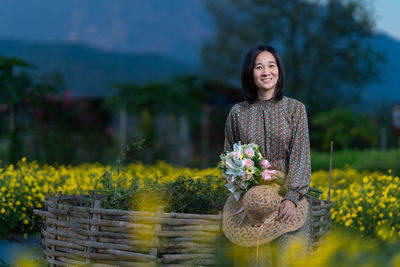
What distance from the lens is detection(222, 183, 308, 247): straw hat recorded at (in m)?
2.58

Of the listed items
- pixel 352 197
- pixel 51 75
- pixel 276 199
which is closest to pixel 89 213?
Answer: pixel 276 199

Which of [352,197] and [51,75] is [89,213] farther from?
[51,75]

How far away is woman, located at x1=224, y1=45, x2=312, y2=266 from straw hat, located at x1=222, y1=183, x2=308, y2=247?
0.11 feet

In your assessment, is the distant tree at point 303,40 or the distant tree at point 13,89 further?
the distant tree at point 303,40

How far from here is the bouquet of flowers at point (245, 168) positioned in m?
2.63

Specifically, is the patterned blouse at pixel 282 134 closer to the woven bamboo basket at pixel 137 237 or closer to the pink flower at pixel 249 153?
the pink flower at pixel 249 153

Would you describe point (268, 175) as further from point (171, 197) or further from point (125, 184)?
point (125, 184)

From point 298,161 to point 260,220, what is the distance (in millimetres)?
386

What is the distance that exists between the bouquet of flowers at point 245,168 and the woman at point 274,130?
0.13 m

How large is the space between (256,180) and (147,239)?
75 centimetres

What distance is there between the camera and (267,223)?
2.64 meters

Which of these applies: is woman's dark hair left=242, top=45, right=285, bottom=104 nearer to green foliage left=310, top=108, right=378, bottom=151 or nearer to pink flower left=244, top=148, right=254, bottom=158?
pink flower left=244, top=148, right=254, bottom=158

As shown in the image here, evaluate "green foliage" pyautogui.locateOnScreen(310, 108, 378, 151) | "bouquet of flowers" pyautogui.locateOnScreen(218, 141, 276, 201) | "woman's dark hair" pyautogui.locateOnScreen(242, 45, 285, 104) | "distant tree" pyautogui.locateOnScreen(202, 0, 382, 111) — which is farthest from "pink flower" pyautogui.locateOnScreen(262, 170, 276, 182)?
"distant tree" pyautogui.locateOnScreen(202, 0, 382, 111)

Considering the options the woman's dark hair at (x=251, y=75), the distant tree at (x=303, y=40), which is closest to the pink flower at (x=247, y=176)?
the woman's dark hair at (x=251, y=75)
